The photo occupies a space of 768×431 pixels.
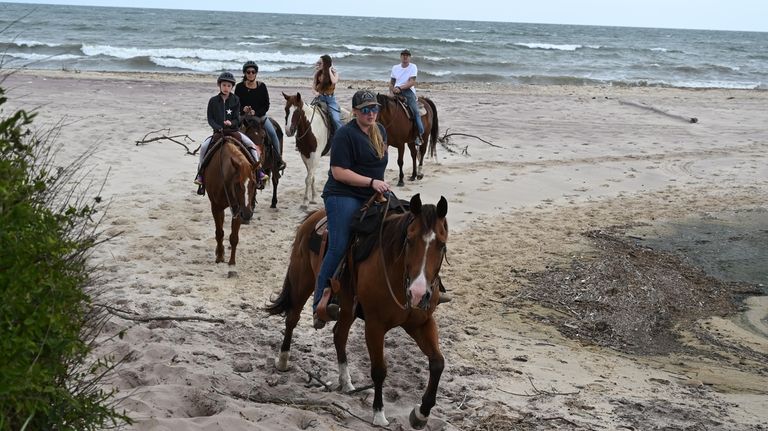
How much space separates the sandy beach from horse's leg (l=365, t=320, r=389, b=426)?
0.13 metres

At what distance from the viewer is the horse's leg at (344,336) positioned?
614 centimetres

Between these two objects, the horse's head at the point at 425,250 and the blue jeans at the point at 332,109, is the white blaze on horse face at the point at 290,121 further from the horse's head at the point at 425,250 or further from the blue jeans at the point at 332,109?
the horse's head at the point at 425,250

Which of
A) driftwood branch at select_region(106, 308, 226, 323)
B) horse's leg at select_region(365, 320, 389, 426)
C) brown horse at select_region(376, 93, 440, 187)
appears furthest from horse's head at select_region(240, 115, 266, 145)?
horse's leg at select_region(365, 320, 389, 426)

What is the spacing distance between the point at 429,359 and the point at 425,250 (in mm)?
960

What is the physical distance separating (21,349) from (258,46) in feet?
166

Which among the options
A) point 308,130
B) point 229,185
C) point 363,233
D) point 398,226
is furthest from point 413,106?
point 398,226

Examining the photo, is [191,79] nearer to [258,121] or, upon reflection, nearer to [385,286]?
[258,121]

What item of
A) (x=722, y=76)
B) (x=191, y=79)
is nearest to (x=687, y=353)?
(x=191, y=79)

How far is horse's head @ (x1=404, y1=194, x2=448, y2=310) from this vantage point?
509 centimetres

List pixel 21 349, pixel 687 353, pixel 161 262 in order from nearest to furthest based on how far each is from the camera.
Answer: pixel 21 349, pixel 687 353, pixel 161 262

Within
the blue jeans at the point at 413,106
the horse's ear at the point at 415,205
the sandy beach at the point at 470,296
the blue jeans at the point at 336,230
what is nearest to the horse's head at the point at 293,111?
the sandy beach at the point at 470,296

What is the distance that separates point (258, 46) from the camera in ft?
171

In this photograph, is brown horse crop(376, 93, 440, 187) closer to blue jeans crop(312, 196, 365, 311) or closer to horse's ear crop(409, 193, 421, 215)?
blue jeans crop(312, 196, 365, 311)

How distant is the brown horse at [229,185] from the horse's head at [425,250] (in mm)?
4784
